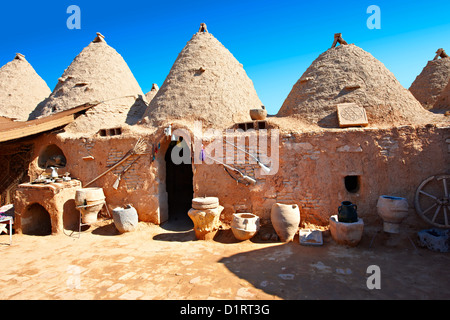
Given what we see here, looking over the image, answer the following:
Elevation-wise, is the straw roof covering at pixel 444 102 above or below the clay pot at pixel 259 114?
above

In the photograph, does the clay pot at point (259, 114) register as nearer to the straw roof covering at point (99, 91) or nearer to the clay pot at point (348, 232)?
the clay pot at point (348, 232)

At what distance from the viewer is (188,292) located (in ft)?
13.5

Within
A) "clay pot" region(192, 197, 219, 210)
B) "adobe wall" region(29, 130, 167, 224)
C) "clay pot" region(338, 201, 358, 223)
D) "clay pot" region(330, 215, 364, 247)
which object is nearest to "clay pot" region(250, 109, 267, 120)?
"clay pot" region(192, 197, 219, 210)

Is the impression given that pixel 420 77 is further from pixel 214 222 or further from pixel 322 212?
pixel 214 222

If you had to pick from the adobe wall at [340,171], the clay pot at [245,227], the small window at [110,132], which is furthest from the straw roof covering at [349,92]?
the small window at [110,132]

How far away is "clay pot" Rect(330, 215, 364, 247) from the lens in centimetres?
552

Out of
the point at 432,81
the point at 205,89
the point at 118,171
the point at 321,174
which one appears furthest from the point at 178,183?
the point at 432,81

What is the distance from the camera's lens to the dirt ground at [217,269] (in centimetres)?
406

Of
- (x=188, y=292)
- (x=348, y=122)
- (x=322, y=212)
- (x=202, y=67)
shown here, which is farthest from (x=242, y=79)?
(x=188, y=292)

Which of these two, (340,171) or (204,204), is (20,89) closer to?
(204,204)

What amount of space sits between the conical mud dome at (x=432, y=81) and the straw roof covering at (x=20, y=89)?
18.8 m

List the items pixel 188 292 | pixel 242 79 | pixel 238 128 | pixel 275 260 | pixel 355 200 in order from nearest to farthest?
pixel 188 292 → pixel 275 260 → pixel 355 200 → pixel 238 128 → pixel 242 79

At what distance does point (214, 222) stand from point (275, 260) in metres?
1.95

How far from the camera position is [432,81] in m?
11.3
